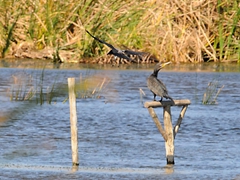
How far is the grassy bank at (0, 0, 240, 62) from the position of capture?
24141mm

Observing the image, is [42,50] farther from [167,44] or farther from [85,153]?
[85,153]

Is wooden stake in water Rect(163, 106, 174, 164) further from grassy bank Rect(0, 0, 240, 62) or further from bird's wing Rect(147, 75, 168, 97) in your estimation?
grassy bank Rect(0, 0, 240, 62)

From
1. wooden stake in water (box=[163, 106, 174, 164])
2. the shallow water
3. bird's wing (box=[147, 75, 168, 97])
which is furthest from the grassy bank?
bird's wing (box=[147, 75, 168, 97])

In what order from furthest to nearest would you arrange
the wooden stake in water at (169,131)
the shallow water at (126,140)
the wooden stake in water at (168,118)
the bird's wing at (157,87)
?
the shallow water at (126,140) < the bird's wing at (157,87) < the wooden stake in water at (169,131) < the wooden stake in water at (168,118)

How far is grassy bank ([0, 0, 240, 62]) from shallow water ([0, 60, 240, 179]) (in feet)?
19.4

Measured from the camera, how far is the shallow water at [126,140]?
810cm

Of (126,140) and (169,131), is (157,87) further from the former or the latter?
(126,140)

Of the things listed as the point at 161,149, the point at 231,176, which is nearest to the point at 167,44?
the point at 161,149

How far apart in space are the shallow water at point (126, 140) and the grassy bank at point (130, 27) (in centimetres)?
591

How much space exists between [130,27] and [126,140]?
13662 millimetres

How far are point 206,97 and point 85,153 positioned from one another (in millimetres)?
7480

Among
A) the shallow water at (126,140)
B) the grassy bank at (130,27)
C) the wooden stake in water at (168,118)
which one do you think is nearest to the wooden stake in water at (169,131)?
the wooden stake in water at (168,118)

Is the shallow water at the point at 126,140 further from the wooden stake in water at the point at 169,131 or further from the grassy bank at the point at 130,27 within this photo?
the grassy bank at the point at 130,27

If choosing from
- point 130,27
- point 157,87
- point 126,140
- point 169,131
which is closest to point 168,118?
point 169,131
